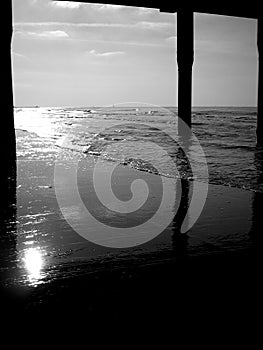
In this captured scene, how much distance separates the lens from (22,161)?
7.76 metres

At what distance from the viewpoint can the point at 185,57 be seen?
1014cm

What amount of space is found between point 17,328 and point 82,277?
23.4 inches

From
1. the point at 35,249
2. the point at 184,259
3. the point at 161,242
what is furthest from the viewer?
the point at 161,242

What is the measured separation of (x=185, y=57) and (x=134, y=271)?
8.89 meters

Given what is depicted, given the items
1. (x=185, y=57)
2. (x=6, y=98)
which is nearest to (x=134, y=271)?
(x=6, y=98)

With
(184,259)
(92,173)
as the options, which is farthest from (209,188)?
(184,259)

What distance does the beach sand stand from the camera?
1.82 meters

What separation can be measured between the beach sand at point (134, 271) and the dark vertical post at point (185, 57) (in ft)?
24.2

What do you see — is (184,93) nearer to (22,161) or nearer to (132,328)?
(22,161)

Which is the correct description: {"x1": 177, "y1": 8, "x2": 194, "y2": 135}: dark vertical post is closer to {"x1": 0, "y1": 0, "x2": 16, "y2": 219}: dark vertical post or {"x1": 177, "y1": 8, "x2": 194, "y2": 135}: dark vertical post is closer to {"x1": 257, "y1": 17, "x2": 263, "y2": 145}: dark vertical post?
{"x1": 257, "y1": 17, "x2": 263, "y2": 145}: dark vertical post

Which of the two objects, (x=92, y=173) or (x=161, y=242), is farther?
(x=92, y=173)

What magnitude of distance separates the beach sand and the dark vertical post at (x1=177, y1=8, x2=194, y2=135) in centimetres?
739

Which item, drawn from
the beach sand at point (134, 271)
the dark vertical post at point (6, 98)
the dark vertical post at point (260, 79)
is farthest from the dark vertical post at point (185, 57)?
the beach sand at point (134, 271)

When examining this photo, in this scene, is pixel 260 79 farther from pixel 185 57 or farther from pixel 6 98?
pixel 6 98
